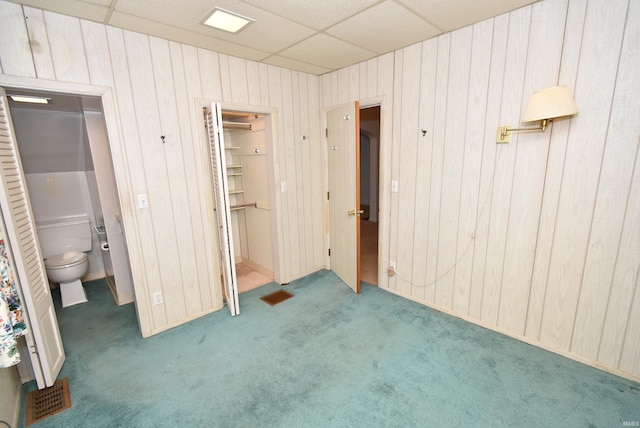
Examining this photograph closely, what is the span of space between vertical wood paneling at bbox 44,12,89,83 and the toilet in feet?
6.90

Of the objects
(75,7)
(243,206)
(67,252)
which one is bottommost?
(67,252)

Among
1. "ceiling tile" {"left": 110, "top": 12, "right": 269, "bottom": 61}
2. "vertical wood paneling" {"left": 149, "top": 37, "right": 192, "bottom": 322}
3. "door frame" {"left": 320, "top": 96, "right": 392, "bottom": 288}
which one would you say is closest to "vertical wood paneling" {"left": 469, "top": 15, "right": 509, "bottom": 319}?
"door frame" {"left": 320, "top": 96, "right": 392, "bottom": 288}

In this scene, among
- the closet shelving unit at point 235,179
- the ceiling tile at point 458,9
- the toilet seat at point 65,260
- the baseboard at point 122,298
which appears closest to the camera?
the ceiling tile at point 458,9

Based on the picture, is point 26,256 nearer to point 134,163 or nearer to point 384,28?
point 134,163

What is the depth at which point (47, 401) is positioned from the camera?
1.86 m

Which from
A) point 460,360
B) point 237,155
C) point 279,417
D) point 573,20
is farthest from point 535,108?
point 237,155

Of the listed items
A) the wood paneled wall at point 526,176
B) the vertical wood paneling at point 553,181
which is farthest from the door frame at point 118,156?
the vertical wood paneling at point 553,181

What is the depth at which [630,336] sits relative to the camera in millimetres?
1870

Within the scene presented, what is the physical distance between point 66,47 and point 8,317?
1.76 meters

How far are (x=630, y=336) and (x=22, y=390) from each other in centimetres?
416

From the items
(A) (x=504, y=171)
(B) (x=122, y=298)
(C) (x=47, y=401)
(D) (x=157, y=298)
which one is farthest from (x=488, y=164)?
(B) (x=122, y=298)

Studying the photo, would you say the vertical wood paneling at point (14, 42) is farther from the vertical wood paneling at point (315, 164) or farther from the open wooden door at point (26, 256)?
the vertical wood paneling at point (315, 164)

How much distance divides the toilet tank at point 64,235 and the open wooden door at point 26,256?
5.88 ft

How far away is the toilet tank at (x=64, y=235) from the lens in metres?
3.38
